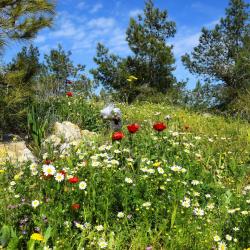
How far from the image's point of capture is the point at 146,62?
2370 cm

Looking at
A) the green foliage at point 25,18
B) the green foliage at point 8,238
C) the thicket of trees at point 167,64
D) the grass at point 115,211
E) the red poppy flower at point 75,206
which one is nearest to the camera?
the green foliage at point 8,238

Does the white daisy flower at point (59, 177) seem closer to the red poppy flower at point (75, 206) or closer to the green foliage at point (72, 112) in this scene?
the red poppy flower at point (75, 206)

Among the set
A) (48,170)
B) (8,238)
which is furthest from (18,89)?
(8,238)

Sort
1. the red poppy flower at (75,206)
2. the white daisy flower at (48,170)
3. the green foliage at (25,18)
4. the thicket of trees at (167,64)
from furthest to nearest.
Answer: the thicket of trees at (167,64)
the green foliage at (25,18)
the white daisy flower at (48,170)
the red poppy flower at (75,206)

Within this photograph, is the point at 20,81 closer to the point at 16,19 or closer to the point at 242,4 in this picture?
the point at 16,19

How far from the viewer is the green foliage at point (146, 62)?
914 inches

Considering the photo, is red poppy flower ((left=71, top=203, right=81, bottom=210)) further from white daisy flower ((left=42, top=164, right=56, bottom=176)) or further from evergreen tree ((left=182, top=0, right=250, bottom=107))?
evergreen tree ((left=182, top=0, right=250, bottom=107))

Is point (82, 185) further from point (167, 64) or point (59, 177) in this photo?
point (167, 64)

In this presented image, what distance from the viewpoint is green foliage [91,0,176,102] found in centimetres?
2320

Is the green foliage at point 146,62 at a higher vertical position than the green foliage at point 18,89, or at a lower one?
higher

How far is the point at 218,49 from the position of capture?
23.4 metres

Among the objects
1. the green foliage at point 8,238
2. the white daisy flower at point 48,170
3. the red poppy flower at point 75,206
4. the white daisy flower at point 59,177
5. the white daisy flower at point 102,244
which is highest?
the white daisy flower at point 48,170

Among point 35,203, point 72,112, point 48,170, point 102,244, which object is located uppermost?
point 72,112

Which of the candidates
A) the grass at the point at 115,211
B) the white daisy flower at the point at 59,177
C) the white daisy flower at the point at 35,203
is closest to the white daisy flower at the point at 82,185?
the grass at the point at 115,211
